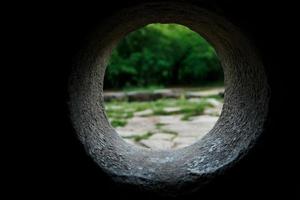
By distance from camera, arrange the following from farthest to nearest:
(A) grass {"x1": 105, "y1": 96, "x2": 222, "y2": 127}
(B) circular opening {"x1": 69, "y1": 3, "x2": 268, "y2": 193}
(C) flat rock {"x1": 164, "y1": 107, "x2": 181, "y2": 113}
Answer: (C) flat rock {"x1": 164, "y1": 107, "x2": 181, "y2": 113} → (A) grass {"x1": 105, "y1": 96, "x2": 222, "y2": 127} → (B) circular opening {"x1": 69, "y1": 3, "x2": 268, "y2": 193}

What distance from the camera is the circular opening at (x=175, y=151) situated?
1.90m

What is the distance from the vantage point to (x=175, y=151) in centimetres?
279

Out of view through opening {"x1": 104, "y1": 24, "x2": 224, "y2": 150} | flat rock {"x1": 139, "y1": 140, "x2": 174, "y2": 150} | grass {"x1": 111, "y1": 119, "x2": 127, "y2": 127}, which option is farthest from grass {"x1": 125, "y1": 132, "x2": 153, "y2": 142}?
view through opening {"x1": 104, "y1": 24, "x2": 224, "y2": 150}

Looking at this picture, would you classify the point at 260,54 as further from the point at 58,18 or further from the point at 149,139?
the point at 149,139

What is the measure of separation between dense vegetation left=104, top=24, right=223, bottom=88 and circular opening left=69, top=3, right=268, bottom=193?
39.3 feet

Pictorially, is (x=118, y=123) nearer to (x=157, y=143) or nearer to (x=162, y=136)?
(x=162, y=136)

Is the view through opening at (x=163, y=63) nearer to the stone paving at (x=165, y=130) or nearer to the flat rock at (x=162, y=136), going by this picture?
the stone paving at (x=165, y=130)

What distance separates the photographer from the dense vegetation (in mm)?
14773

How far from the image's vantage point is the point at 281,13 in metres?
1.69

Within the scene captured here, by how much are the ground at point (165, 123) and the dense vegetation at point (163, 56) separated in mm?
6163

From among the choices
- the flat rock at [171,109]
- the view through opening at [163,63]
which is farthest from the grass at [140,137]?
the view through opening at [163,63]

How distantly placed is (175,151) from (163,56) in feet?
41.4

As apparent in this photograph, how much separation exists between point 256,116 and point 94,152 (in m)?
0.96

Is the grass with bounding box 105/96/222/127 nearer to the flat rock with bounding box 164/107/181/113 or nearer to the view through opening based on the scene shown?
the flat rock with bounding box 164/107/181/113
